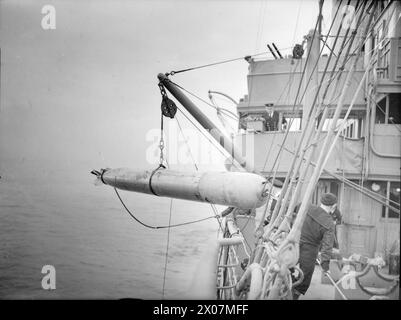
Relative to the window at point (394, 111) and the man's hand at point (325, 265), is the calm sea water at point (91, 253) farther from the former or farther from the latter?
the window at point (394, 111)

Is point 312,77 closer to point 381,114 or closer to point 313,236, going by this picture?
point 381,114

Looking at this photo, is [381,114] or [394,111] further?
[381,114]

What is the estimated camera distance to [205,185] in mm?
3043

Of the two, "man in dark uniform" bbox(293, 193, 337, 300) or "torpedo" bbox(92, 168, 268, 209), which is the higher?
"torpedo" bbox(92, 168, 268, 209)

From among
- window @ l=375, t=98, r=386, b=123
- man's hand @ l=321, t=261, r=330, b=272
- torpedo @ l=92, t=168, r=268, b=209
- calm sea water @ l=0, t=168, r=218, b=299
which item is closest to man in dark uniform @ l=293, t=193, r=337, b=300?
man's hand @ l=321, t=261, r=330, b=272

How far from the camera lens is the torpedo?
268cm

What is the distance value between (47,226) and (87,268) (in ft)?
30.3

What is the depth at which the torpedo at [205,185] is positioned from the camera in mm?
2676

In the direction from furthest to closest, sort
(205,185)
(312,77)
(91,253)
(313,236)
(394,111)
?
1. (91,253)
2. (394,111)
3. (312,77)
4. (313,236)
5. (205,185)

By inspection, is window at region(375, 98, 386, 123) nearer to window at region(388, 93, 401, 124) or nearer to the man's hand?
window at region(388, 93, 401, 124)

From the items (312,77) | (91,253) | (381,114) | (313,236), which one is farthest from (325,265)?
(91,253)
